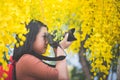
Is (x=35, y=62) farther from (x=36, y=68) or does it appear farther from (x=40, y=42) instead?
(x=40, y=42)

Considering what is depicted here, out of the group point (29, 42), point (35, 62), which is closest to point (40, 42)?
point (29, 42)

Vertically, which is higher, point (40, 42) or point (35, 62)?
point (40, 42)

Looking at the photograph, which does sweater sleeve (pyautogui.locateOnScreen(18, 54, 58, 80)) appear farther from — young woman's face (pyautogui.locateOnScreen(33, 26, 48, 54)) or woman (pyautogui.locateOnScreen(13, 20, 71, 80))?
young woman's face (pyautogui.locateOnScreen(33, 26, 48, 54))

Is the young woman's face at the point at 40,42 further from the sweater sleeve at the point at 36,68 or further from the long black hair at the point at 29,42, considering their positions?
the sweater sleeve at the point at 36,68

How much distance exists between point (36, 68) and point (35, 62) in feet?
0.17

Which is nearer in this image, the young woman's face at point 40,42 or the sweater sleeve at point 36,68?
the sweater sleeve at point 36,68

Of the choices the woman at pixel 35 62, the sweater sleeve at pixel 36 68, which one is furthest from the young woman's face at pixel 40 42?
the sweater sleeve at pixel 36 68

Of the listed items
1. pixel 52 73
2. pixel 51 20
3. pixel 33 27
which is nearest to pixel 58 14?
pixel 51 20

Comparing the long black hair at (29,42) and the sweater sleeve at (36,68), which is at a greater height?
the long black hair at (29,42)

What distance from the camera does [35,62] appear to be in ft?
11.1

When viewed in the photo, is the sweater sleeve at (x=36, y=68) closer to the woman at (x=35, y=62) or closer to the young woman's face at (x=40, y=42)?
the woman at (x=35, y=62)

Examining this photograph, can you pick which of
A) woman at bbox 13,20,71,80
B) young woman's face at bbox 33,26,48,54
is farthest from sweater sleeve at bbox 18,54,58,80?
young woman's face at bbox 33,26,48,54

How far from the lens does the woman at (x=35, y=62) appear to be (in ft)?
11.0

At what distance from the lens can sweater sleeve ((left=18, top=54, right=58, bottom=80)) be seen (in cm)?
336
